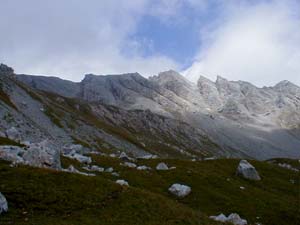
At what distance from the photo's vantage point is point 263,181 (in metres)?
71.1

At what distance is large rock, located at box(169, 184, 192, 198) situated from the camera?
54.1m

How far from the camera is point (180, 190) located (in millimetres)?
54594

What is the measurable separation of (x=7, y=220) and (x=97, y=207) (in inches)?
294

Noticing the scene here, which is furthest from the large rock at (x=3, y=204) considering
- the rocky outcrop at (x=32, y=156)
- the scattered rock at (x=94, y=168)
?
the scattered rock at (x=94, y=168)

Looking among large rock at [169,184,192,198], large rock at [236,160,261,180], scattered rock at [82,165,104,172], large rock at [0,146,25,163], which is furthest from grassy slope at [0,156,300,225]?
large rock at [236,160,261,180]

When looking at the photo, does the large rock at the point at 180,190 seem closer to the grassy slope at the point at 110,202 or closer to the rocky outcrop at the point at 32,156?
the grassy slope at the point at 110,202

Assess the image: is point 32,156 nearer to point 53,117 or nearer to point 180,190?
point 180,190

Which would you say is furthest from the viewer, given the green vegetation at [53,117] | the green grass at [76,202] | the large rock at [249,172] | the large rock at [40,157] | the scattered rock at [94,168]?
the green vegetation at [53,117]

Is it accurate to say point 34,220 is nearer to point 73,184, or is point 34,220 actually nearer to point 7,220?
point 7,220

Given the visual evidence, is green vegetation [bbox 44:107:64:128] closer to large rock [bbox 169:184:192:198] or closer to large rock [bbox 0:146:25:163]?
large rock [bbox 169:184:192:198]

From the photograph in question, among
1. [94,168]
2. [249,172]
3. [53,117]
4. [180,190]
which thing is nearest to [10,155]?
[94,168]

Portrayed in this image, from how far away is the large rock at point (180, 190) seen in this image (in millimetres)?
54125

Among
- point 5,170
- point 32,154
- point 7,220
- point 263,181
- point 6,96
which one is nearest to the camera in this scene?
point 7,220

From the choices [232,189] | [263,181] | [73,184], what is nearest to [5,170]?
[73,184]
